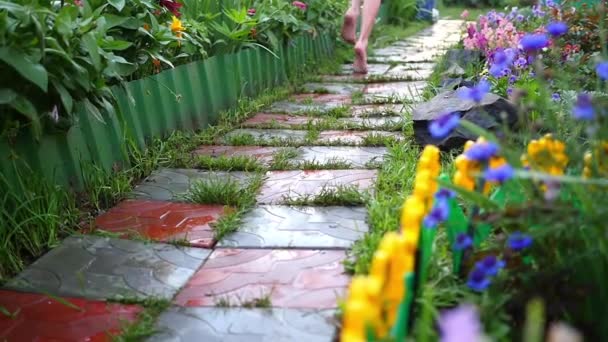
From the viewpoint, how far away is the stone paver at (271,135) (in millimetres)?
3422

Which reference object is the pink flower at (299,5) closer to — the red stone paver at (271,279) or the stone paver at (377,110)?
the stone paver at (377,110)

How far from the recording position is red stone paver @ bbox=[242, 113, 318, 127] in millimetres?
3795

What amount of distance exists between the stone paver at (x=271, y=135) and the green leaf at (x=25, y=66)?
4.82 feet

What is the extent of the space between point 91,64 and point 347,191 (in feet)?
3.44

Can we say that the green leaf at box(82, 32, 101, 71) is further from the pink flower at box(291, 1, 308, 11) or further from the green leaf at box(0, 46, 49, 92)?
the pink flower at box(291, 1, 308, 11)

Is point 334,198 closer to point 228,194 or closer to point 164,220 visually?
point 228,194

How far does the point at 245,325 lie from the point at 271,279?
26 centimetres

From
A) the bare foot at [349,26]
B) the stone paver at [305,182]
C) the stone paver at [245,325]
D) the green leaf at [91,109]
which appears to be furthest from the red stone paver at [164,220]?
the bare foot at [349,26]

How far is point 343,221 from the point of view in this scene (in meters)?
2.31

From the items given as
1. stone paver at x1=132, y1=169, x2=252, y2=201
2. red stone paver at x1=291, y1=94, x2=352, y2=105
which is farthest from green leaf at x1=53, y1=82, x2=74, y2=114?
red stone paver at x1=291, y1=94, x2=352, y2=105

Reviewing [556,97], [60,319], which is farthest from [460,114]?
[60,319]

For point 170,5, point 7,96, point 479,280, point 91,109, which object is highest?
point 170,5

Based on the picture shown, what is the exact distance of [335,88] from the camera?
4.94 meters

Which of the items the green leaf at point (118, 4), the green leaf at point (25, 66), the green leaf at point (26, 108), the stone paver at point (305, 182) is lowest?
the stone paver at point (305, 182)
